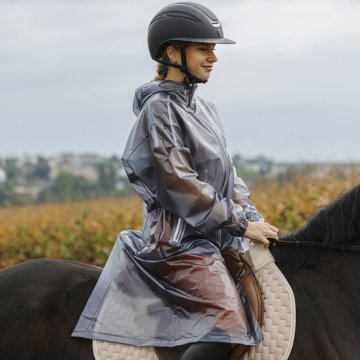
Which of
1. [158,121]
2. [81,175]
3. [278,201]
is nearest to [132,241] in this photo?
[158,121]

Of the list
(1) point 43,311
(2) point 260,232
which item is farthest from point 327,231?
(1) point 43,311

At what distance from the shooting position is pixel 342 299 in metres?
4.68

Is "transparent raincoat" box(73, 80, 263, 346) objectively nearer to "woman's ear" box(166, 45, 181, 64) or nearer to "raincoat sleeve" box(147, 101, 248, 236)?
"raincoat sleeve" box(147, 101, 248, 236)

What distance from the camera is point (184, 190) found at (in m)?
4.57

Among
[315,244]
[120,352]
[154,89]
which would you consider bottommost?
[120,352]

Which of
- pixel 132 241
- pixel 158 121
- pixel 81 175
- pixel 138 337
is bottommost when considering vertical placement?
pixel 81 175

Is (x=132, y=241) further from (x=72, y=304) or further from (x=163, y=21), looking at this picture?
(x=163, y=21)

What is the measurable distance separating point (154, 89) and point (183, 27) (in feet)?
1.23

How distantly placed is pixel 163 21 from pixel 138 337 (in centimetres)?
173

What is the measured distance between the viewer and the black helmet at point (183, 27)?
4773mm

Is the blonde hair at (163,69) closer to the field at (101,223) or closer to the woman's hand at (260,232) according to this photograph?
the woman's hand at (260,232)

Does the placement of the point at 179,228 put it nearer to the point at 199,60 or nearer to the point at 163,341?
the point at 163,341

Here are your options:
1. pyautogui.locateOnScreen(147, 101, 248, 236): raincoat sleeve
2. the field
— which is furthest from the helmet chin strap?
the field

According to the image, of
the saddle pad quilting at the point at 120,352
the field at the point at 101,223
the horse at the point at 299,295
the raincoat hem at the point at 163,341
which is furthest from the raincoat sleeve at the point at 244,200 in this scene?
the field at the point at 101,223
